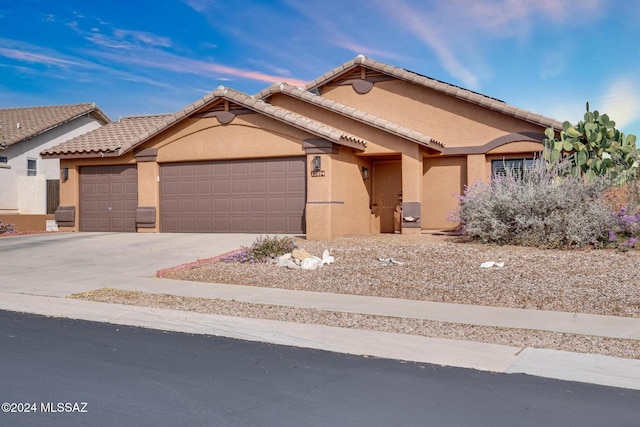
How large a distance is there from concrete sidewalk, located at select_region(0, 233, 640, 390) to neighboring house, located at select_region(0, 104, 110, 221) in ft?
44.2

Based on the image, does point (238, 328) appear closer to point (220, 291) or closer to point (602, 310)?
point (220, 291)

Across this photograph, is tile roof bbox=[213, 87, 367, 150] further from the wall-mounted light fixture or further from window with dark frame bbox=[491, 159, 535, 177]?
window with dark frame bbox=[491, 159, 535, 177]

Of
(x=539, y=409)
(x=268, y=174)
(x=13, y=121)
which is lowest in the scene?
(x=539, y=409)

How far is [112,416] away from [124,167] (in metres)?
18.7

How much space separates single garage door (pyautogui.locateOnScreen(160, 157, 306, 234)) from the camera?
20469mm

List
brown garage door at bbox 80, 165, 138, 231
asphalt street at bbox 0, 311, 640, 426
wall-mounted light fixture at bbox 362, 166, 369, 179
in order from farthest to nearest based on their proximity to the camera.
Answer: brown garage door at bbox 80, 165, 138, 231 < wall-mounted light fixture at bbox 362, 166, 369, 179 < asphalt street at bbox 0, 311, 640, 426

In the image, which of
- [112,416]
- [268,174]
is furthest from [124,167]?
[112,416]

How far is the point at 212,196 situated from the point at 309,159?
384cm

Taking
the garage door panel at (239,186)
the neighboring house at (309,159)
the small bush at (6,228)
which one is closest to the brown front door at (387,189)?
the neighboring house at (309,159)

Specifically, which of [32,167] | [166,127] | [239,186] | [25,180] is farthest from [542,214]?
[32,167]

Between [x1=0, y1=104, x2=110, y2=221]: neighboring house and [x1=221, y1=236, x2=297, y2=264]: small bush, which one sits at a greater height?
[x1=0, y1=104, x2=110, y2=221]: neighboring house

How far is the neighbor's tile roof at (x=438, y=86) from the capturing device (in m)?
20.6

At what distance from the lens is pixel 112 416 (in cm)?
544

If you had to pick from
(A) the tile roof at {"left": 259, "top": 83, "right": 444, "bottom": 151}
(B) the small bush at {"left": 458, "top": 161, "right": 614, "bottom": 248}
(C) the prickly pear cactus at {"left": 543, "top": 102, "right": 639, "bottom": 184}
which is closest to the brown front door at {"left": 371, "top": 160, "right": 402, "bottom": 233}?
(A) the tile roof at {"left": 259, "top": 83, "right": 444, "bottom": 151}
